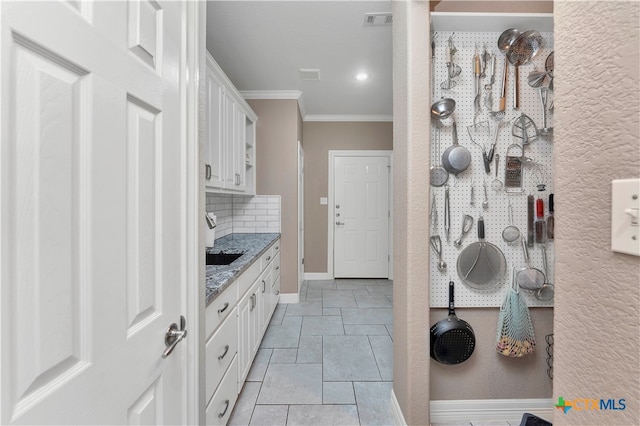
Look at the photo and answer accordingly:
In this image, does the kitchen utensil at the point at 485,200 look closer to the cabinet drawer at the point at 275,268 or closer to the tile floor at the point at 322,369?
the tile floor at the point at 322,369

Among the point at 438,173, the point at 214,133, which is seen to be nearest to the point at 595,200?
the point at 438,173

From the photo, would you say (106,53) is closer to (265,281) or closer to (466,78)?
(466,78)

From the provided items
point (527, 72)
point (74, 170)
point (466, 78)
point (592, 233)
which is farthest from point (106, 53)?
point (527, 72)

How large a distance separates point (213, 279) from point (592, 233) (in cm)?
138

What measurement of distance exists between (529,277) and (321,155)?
340 cm

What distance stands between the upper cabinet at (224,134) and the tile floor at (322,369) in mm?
1432

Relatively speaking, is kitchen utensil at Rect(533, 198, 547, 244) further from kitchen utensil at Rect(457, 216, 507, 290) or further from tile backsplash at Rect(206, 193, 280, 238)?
tile backsplash at Rect(206, 193, 280, 238)

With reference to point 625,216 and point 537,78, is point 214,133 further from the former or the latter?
point 625,216

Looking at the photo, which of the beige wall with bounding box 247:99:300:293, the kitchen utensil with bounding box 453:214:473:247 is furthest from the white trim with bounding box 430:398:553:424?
the beige wall with bounding box 247:99:300:293

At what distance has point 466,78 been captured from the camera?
1.46m

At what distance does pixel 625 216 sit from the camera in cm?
40

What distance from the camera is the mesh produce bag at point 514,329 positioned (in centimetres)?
144

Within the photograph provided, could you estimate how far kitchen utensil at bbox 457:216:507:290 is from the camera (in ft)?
4.83

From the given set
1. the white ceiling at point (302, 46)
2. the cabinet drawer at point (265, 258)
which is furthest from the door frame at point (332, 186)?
the cabinet drawer at point (265, 258)
